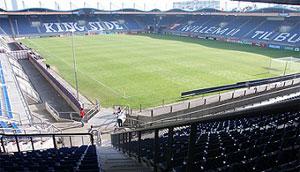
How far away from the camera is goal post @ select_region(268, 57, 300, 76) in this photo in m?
30.1

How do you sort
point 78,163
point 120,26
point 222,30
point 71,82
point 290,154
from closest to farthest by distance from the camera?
1. point 290,154
2. point 78,163
3. point 71,82
4. point 222,30
5. point 120,26

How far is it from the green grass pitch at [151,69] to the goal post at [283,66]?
0.21m

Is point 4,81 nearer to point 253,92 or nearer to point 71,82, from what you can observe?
point 71,82

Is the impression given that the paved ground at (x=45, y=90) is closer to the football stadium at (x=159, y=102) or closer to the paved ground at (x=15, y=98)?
the football stadium at (x=159, y=102)

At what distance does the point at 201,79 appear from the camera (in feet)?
91.0

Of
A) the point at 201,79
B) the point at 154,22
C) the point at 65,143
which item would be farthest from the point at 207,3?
the point at 65,143

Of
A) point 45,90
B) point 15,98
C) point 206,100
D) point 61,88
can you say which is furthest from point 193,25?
point 15,98

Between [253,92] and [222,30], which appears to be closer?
[253,92]

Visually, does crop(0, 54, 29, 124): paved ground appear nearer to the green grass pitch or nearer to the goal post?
the green grass pitch

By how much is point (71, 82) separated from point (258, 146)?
2519 centimetres

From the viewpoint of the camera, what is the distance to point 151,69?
106ft

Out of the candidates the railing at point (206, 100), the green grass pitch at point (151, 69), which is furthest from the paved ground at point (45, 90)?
the railing at point (206, 100)

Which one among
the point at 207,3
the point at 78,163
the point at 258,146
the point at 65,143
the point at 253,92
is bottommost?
the point at 65,143

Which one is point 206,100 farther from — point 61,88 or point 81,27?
point 81,27
